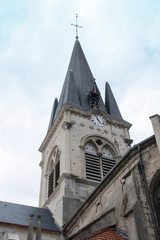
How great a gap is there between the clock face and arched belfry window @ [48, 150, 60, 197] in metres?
3.29

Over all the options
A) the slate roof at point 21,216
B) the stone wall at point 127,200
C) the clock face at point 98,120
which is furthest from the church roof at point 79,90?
the stone wall at point 127,200

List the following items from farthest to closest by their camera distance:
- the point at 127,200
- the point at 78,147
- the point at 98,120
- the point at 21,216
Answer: the point at 98,120 < the point at 78,147 < the point at 21,216 < the point at 127,200

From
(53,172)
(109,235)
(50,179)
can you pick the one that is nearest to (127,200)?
(109,235)

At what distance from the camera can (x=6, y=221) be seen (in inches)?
543

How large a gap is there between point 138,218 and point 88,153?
1028 cm

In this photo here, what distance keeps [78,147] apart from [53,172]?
2.71 m

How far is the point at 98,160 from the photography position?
60.5 ft

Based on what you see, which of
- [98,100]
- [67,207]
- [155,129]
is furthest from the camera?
[98,100]

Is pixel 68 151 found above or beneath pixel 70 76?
beneath

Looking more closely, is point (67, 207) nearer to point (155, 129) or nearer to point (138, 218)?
point (138, 218)

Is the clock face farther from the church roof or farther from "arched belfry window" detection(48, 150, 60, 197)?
"arched belfry window" detection(48, 150, 60, 197)

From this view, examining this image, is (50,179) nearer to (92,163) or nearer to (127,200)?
(92,163)

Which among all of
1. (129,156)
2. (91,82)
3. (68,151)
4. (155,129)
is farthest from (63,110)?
(155,129)

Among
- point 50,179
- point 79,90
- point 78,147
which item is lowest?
point 50,179
